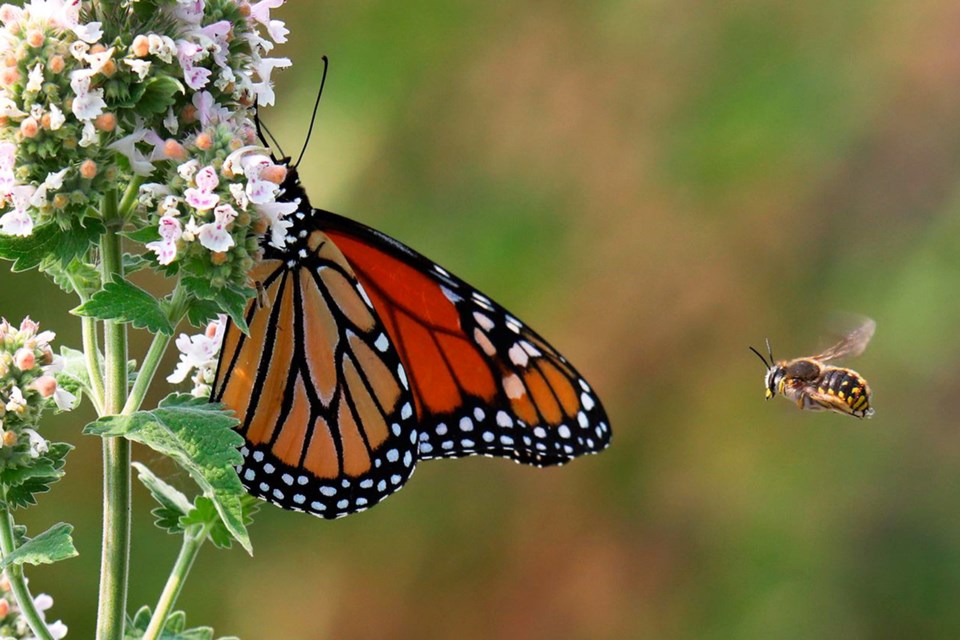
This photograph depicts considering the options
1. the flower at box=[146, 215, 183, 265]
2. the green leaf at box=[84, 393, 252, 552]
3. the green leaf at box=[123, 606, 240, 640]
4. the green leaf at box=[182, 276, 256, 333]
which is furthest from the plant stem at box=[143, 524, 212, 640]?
the flower at box=[146, 215, 183, 265]

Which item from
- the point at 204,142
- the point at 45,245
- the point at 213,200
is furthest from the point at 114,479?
the point at 204,142

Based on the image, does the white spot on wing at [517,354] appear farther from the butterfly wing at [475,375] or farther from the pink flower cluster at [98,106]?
the pink flower cluster at [98,106]

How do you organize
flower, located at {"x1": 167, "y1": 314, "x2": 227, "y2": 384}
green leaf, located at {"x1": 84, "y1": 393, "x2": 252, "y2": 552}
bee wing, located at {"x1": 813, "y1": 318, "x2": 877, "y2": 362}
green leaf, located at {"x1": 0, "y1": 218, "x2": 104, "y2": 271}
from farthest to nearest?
bee wing, located at {"x1": 813, "y1": 318, "x2": 877, "y2": 362} < flower, located at {"x1": 167, "y1": 314, "x2": 227, "y2": 384} < green leaf, located at {"x1": 0, "y1": 218, "x2": 104, "y2": 271} < green leaf, located at {"x1": 84, "y1": 393, "x2": 252, "y2": 552}

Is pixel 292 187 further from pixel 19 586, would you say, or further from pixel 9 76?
pixel 19 586

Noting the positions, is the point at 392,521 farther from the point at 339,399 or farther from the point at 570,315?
the point at 339,399

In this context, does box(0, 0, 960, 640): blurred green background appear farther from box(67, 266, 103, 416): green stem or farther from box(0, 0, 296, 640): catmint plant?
box(0, 0, 296, 640): catmint plant

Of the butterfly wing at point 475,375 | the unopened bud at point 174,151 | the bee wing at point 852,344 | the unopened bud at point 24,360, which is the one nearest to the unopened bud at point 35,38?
the unopened bud at point 174,151
